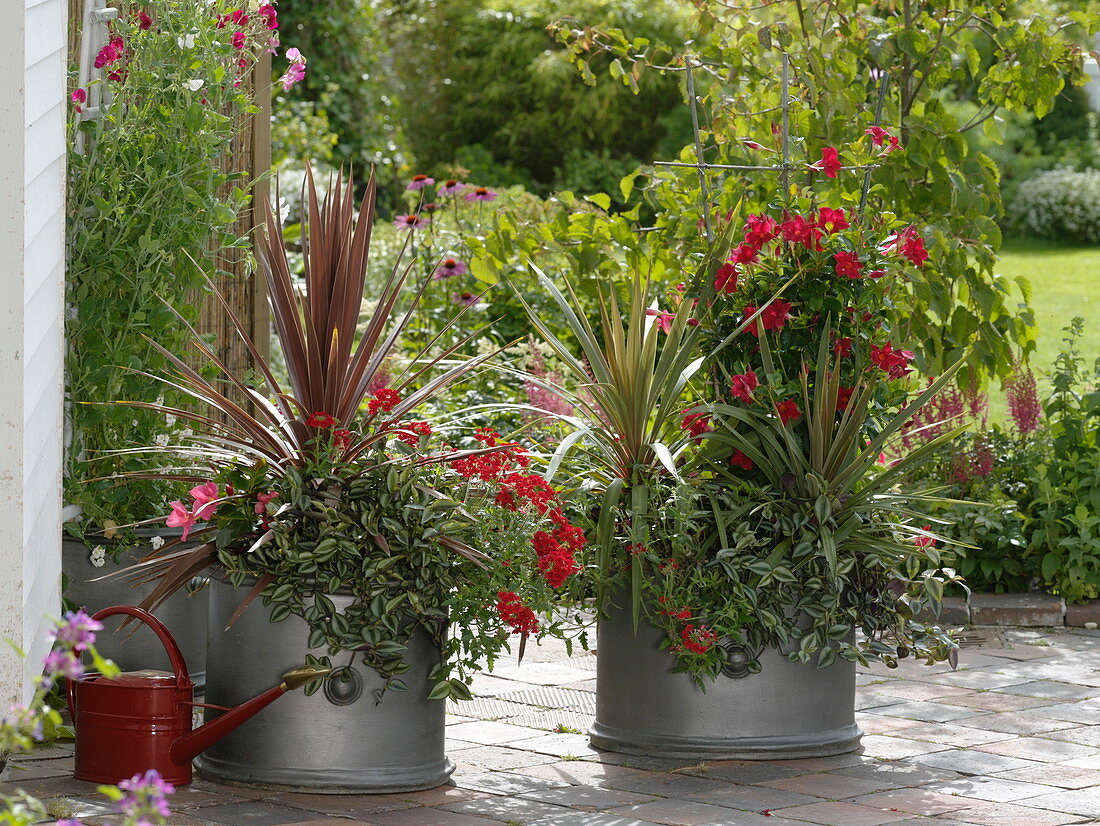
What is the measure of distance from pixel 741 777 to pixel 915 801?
1.41 feet

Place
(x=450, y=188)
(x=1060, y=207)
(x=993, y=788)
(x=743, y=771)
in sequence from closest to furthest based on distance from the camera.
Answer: (x=993, y=788) → (x=743, y=771) → (x=450, y=188) → (x=1060, y=207)

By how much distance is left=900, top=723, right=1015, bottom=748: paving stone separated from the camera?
396cm

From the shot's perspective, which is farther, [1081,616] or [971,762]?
[1081,616]

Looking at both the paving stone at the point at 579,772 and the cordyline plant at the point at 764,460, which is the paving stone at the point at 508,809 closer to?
the paving stone at the point at 579,772

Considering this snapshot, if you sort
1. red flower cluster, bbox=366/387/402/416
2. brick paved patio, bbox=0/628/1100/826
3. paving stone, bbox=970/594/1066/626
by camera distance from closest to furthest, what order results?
brick paved patio, bbox=0/628/1100/826
red flower cluster, bbox=366/387/402/416
paving stone, bbox=970/594/1066/626

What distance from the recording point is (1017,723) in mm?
4137

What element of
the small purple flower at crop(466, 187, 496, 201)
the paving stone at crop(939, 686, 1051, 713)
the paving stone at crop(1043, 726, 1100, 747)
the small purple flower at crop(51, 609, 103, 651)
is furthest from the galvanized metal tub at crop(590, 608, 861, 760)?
the small purple flower at crop(466, 187, 496, 201)

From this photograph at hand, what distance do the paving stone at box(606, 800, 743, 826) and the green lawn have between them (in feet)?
21.9

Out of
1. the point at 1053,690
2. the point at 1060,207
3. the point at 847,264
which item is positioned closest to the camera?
the point at 847,264

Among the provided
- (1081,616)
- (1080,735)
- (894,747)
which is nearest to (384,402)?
(894,747)

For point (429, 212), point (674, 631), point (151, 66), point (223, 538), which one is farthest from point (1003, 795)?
point (429, 212)

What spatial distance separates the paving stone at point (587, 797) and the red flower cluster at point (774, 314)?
4.04 feet

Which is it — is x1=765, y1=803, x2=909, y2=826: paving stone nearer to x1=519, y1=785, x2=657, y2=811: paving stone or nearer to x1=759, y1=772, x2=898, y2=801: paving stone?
x1=759, y1=772, x2=898, y2=801: paving stone

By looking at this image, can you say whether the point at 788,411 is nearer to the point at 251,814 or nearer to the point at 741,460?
the point at 741,460
